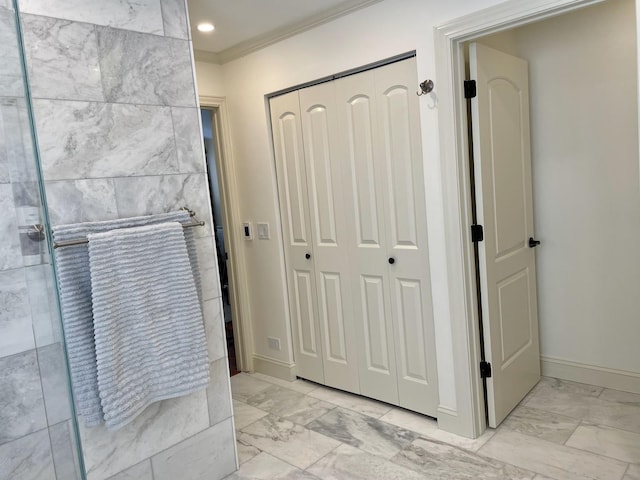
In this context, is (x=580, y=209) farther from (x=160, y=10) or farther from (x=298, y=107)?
(x=160, y=10)

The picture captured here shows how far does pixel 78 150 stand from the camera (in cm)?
180

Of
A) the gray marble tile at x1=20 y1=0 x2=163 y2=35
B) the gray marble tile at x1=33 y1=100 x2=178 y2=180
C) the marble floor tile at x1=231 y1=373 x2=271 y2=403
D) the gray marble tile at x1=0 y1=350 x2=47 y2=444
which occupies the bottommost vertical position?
the marble floor tile at x1=231 y1=373 x2=271 y2=403

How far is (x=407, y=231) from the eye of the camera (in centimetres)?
260

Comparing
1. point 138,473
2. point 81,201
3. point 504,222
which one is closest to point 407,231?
point 504,222

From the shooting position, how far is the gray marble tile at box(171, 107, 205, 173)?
2086mm

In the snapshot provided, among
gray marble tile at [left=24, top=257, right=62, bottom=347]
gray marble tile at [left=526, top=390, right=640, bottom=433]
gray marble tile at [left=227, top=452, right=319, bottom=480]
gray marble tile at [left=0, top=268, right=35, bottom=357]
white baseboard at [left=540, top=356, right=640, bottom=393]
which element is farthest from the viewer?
white baseboard at [left=540, top=356, right=640, bottom=393]

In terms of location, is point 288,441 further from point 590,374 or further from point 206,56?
point 206,56

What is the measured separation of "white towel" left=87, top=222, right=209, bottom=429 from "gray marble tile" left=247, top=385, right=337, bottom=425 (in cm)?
106

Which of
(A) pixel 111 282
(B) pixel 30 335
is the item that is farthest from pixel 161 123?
(B) pixel 30 335

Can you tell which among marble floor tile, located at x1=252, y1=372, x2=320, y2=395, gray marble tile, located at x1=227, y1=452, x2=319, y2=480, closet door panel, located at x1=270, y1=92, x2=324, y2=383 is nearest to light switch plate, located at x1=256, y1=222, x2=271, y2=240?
closet door panel, located at x1=270, y1=92, x2=324, y2=383

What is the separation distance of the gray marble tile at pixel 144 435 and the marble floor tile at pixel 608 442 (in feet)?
6.01

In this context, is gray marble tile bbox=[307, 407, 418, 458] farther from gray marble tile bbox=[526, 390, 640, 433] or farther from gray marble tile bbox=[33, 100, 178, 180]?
gray marble tile bbox=[33, 100, 178, 180]

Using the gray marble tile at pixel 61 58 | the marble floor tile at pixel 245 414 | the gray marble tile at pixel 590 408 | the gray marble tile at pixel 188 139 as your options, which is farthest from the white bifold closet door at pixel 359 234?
the gray marble tile at pixel 61 58

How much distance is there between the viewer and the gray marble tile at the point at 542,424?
8.00ft
